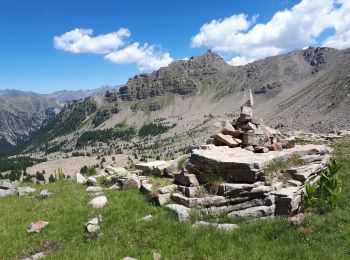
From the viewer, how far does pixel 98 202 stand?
22.1 metres

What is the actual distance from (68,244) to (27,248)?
6.51 ft

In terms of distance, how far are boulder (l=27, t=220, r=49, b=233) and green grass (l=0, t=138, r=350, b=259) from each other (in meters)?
0.28

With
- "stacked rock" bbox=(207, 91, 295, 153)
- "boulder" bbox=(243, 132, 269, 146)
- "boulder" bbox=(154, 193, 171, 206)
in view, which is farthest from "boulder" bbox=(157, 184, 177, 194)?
"boulder" bbox=(243, 132, 269, 146)

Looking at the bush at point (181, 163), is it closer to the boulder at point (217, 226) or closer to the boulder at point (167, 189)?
the boulder at point (167, 189)

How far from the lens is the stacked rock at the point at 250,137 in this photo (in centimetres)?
2694

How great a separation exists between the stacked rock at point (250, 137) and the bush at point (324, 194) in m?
4.66

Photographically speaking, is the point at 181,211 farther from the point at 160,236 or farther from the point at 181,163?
the point at 181,163

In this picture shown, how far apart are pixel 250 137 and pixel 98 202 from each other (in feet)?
38.1

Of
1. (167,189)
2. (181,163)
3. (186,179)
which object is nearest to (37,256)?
(167,189)

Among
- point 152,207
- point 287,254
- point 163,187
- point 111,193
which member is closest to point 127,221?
point 152,207

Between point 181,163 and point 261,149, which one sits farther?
point 181,163

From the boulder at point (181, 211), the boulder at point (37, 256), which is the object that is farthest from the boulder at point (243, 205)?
the boulder at point (37, 256)

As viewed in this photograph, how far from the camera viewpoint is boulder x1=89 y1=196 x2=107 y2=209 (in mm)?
21812

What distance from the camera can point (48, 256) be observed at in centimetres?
1590
